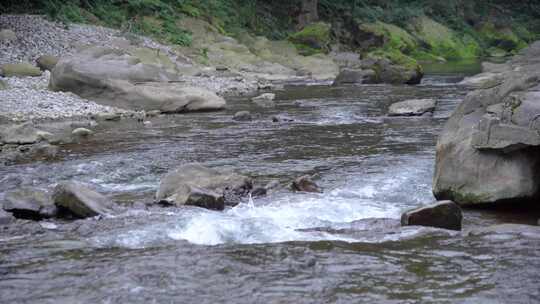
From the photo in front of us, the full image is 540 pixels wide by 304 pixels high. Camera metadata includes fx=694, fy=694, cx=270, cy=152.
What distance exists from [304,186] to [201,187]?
4.43ft

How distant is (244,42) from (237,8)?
4.91 m

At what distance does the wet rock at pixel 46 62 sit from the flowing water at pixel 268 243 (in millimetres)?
7831

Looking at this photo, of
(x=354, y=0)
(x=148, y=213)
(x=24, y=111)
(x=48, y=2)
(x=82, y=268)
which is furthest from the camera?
(x=354, y=0)

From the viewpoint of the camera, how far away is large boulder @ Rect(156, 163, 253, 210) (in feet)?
26.0

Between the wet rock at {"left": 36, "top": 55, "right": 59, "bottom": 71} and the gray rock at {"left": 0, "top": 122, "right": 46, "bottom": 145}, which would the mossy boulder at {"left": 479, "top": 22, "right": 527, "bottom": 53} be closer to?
the wet rock at {"left": 36, "top": 55, "right": 59, "bottom": 71}

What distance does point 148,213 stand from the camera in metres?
7.62

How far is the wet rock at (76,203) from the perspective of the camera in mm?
7484

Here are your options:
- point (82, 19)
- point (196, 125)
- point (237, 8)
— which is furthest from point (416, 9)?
point (196, 125)

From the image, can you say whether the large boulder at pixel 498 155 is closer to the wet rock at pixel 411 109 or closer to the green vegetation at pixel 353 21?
the wet rock at pixel 411 109

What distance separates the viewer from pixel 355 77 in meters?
25.4

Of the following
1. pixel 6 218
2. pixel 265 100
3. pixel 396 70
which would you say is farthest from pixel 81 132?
pixel 396 70

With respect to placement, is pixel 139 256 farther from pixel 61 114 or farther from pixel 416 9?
pixel 416 9

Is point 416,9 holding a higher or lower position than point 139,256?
higher

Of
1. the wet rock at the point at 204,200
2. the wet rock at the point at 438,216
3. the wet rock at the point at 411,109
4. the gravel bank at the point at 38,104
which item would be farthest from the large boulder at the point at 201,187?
the wet rock at the point at 411,109
